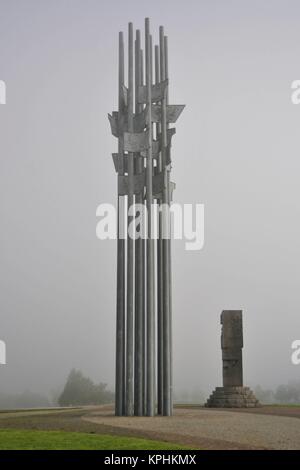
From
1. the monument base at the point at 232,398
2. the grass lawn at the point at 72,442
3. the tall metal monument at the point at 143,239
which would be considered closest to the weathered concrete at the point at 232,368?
the monument base at the point at 232,398

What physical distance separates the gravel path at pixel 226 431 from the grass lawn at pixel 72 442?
891 millimetres

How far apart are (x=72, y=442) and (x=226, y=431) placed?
4178 mm

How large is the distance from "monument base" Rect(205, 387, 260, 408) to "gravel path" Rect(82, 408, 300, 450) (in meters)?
9.77

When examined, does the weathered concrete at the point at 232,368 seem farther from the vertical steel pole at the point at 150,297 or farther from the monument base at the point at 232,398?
the vertical steel pole at the point at 150,297

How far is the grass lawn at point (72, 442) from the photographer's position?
1198cm

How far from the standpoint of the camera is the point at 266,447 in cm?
1195

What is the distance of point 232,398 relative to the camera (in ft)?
95.9

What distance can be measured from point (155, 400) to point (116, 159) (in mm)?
9360

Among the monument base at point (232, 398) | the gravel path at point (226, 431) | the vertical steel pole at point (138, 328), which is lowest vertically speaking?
the monument base at point (232, 398)

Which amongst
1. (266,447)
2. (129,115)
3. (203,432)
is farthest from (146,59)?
(266,447)

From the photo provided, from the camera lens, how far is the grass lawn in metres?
12.0

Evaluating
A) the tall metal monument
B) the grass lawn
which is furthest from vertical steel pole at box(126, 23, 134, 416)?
the grass lawn

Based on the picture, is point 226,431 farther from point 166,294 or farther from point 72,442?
point 166,294
